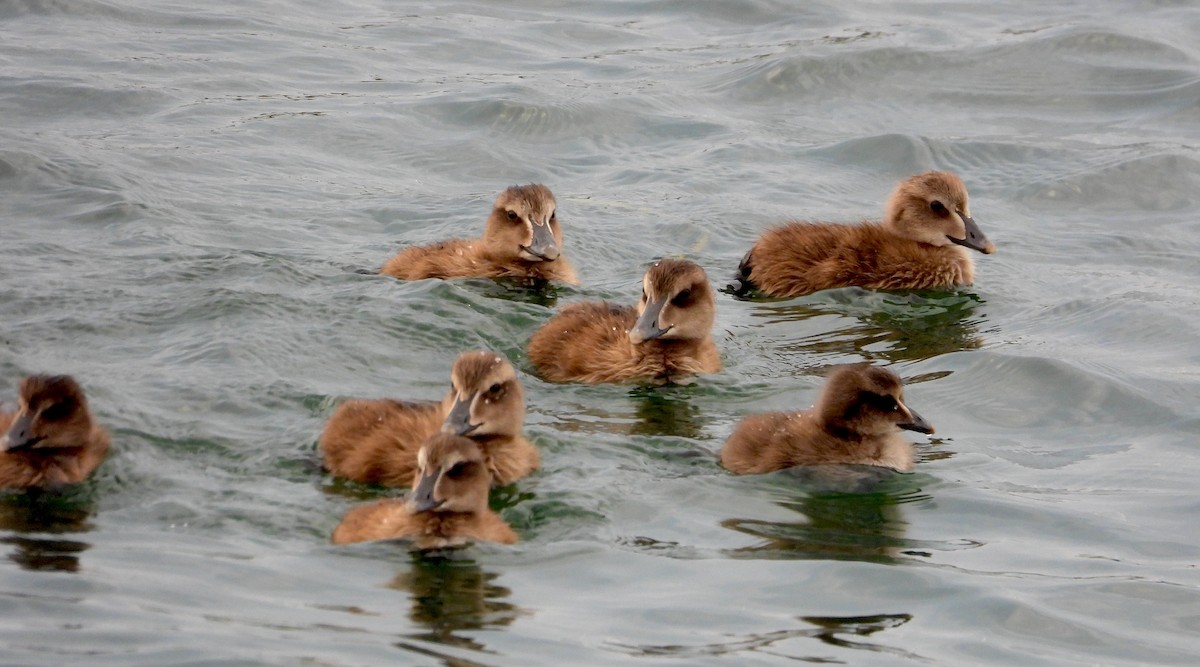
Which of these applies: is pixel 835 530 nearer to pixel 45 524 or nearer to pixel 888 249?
pixel 45 524

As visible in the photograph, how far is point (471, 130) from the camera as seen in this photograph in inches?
614

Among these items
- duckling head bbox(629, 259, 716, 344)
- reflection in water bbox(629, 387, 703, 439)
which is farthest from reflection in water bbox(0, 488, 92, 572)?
duckling head bbox(629, 259, 716, 344)

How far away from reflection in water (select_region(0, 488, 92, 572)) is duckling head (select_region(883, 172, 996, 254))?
253 inches

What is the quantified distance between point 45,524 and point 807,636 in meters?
3.17

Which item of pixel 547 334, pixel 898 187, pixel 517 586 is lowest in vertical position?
pixel 517 586

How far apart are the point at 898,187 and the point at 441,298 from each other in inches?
138

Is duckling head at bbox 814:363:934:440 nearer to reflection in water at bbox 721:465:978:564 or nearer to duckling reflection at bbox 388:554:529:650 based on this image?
reflection in water at bbox 721:465:978:564

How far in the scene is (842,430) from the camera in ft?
28.0

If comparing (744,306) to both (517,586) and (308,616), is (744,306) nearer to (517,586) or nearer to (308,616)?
(517,586)

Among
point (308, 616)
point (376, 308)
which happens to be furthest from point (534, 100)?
point (308, 616)

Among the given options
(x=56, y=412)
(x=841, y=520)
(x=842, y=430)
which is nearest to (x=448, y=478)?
(x=56, y=412)

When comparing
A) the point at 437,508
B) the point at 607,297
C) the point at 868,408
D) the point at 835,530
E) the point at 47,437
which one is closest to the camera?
the point at 437,508

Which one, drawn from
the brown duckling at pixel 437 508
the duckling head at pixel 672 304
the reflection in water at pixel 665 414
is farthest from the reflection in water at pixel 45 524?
the duckling head at pixel 672 304

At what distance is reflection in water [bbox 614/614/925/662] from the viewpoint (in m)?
6.56
